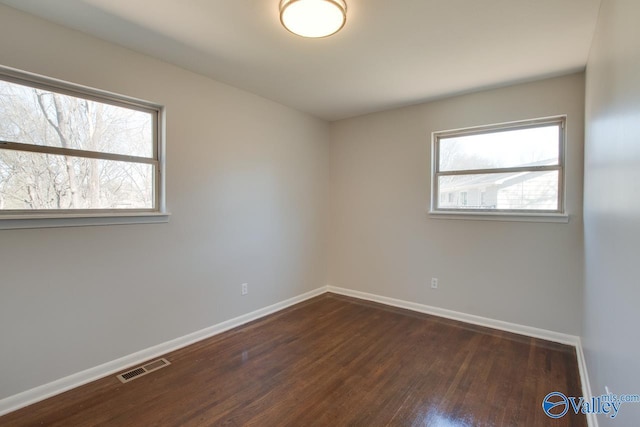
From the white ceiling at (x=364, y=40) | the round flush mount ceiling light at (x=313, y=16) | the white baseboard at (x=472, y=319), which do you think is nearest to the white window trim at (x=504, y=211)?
the white ceiling at (x=364, y=40)

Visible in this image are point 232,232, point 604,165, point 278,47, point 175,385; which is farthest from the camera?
point 232,232

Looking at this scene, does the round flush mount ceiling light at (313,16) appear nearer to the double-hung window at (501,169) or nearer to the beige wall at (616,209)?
the beige wall at (616,209)

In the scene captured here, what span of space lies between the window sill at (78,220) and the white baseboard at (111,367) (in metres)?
1.08

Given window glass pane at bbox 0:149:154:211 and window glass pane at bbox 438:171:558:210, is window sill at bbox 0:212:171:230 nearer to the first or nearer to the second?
window glass pane at bbox 0:149:154:211

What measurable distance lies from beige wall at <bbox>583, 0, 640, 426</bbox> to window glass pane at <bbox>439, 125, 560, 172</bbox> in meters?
0.91

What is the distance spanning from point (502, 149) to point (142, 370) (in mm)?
3936

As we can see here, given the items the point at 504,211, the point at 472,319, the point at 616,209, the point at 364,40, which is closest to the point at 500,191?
the point at 504,211

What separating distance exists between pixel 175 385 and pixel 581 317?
3.45 m

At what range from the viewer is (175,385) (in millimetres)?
2188

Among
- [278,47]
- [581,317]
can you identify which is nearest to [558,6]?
[278,47]

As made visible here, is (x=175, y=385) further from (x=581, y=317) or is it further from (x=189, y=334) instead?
(x=581, y=317)

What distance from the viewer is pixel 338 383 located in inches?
87.9

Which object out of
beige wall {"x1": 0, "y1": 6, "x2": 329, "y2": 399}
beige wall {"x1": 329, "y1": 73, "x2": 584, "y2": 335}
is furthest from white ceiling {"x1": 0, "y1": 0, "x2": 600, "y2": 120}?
beige wall {"x1": 329, "y1": 73, "x2": 584, "y2": 335}

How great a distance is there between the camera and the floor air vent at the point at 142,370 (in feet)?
7.47
